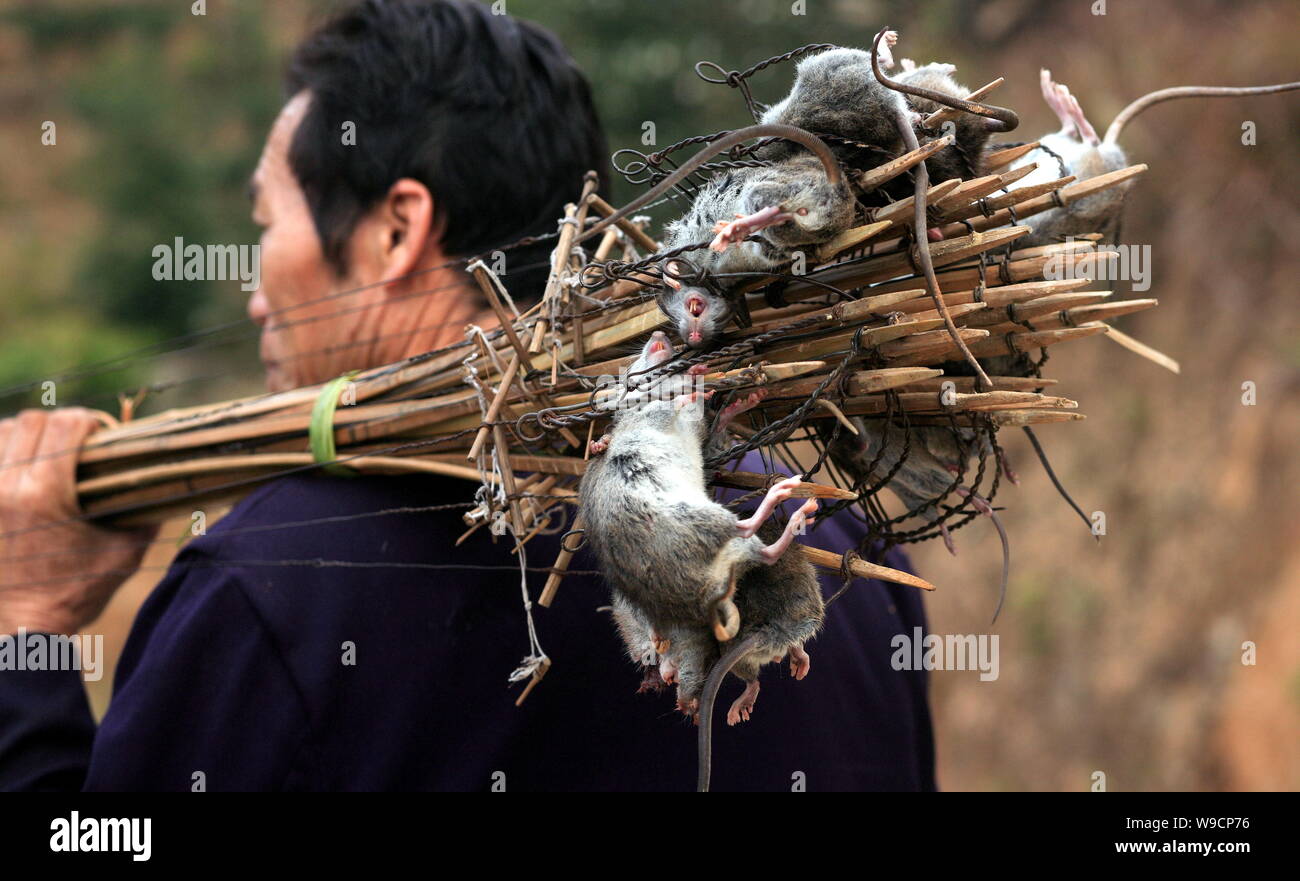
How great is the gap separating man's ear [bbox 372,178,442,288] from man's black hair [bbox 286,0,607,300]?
0.6 inches

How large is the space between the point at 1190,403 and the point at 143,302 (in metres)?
6.51

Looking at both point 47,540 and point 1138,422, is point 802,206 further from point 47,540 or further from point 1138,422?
point 1138,422

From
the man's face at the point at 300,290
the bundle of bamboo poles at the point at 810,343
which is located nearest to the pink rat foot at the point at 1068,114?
the bundle of bamboo poles at the point at 810,343

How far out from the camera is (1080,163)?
4.38 feet

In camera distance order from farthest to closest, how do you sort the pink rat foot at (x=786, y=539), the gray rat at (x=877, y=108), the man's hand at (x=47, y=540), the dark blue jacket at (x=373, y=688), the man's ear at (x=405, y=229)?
the man's hand at (x=47, y=540) < the man's ear at (x=405, y=229) < the dark blue jacket at (x=373, y=688) < the gray rat at (x=877, y=108) < the pink rat foot at (x=786, y=539)

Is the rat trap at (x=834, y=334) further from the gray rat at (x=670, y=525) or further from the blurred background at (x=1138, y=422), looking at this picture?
the blurred background at (x=1138, y=422)

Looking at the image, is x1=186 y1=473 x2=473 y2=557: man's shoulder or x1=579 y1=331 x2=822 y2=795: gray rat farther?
x1=186 y1=473 x2=473 y2=557: man's shoulder

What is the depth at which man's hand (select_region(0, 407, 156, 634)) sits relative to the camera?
175 centimetres

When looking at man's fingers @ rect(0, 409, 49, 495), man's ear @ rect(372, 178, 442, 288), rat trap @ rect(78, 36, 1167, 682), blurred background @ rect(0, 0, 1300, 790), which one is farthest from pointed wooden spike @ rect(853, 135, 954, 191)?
blurred background @ rect(0, 0, 1300, 790)

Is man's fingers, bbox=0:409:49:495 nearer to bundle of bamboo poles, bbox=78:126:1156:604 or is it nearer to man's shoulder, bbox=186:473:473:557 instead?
man's shoulder, bbox=186:473:473:557

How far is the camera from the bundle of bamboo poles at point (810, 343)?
1.06 metres

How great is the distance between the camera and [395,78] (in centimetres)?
162

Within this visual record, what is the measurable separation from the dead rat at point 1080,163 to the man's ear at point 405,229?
0.77 m

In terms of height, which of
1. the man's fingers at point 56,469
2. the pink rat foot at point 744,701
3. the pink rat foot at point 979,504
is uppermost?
the man's fingers at point 56,469
